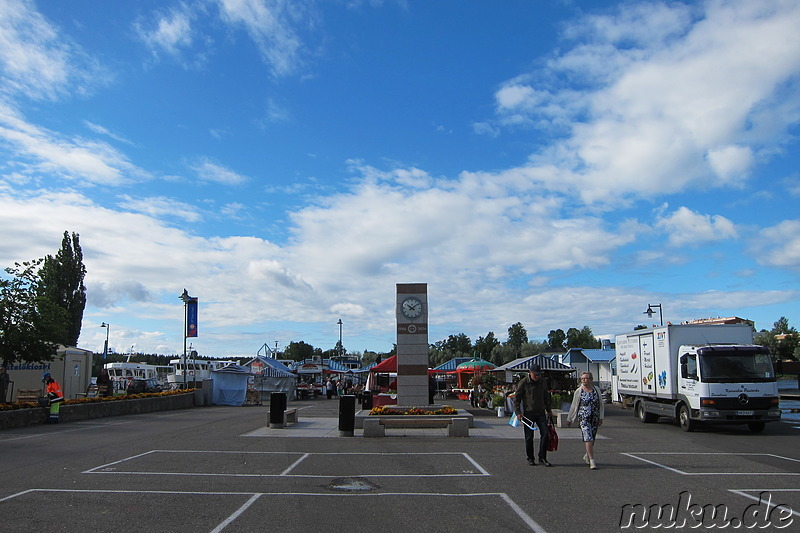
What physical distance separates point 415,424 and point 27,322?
56.4 ft

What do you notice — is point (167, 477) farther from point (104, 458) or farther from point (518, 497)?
point (518, 497)

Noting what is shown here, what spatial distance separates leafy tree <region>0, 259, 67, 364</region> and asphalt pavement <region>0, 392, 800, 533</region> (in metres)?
9.61

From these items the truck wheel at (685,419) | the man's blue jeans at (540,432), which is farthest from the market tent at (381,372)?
the man's blue jeans at (540,432)

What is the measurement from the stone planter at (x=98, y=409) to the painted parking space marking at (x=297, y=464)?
8.90 metres

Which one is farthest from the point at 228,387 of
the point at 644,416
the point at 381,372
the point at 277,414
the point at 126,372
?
the point at 126,372

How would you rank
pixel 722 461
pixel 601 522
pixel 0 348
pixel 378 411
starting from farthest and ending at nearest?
pixel 0 348 < pixel 378 411 < pixel 722 461 < pixel 601 522

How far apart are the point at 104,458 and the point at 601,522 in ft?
31.7

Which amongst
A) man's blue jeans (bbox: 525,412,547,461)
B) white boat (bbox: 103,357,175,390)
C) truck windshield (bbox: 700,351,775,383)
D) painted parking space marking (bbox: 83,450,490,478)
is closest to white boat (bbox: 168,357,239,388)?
white boat (bbox: 103,357,175,390)

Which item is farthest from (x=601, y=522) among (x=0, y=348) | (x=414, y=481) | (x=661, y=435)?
(x=0, y=348)

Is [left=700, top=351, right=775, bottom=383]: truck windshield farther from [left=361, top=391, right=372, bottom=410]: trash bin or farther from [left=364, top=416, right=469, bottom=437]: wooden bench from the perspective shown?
[left=361, top=391, right=372, bottom=410]: trash bin

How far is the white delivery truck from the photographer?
18062 millimetres

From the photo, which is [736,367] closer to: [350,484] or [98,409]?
[350,484]

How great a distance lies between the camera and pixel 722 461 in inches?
489

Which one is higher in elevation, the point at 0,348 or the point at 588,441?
the point at 0,348
